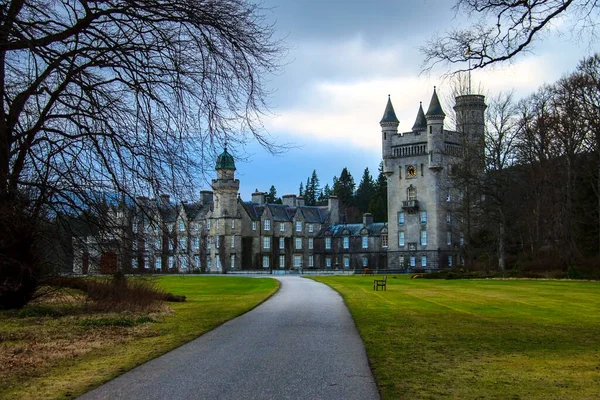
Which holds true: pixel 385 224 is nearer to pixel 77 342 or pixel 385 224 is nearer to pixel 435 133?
pixel 435 133

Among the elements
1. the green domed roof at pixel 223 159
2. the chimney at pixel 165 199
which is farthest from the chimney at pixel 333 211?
the chimney at pixel 165 199

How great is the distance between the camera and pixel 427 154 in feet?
275

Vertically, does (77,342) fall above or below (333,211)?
below

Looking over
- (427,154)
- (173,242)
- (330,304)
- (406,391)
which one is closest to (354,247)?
(427,154)

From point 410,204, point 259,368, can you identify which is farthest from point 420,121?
point 259,368

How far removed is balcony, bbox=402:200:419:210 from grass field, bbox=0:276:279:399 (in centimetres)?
6521

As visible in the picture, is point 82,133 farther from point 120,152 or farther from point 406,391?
point 406,391

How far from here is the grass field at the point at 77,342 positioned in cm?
943

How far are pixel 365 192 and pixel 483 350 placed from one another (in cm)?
12501

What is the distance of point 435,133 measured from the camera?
271 ft

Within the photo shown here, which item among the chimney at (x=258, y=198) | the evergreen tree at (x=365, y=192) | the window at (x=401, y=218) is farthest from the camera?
the evergreen tree at (x=365, y=192)

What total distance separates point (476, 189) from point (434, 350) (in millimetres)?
46556

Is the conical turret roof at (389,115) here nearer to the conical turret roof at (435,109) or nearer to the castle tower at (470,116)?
the conical turret roof at (435,109)

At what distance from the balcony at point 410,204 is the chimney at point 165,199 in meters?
72.3
